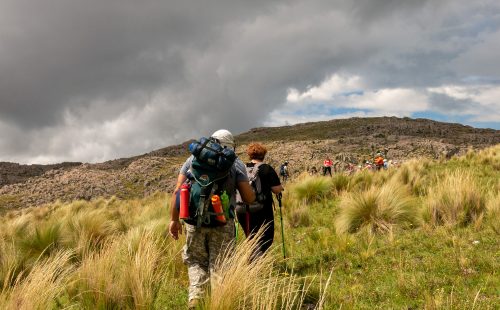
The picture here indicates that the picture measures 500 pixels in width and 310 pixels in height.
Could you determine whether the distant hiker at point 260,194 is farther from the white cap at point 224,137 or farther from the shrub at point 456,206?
the shrub at point 456,206

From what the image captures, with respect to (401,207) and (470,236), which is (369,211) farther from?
(470,236)

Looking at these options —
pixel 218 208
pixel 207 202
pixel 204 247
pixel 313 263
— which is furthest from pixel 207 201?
pixel 313 263

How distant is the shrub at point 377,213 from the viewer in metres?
7.97

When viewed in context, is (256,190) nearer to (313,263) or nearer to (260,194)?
(260,194)

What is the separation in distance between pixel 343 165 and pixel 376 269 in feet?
120

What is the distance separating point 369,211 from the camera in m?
8.23

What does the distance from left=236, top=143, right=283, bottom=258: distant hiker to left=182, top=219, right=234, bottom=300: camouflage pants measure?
44.4 inches

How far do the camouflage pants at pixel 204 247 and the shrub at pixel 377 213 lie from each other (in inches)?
164

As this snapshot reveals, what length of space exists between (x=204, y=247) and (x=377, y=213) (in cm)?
476

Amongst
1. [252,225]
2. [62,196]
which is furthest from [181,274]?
[62,196]

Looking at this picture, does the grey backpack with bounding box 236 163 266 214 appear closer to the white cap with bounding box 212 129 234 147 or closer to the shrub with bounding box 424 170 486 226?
the white cap with bounding box 212 129 234 147

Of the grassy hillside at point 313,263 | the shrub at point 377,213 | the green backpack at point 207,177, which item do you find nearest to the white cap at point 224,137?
the green backpack at point 207,177

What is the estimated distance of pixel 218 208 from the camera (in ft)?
13.7

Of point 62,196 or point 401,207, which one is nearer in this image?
point 401,207
